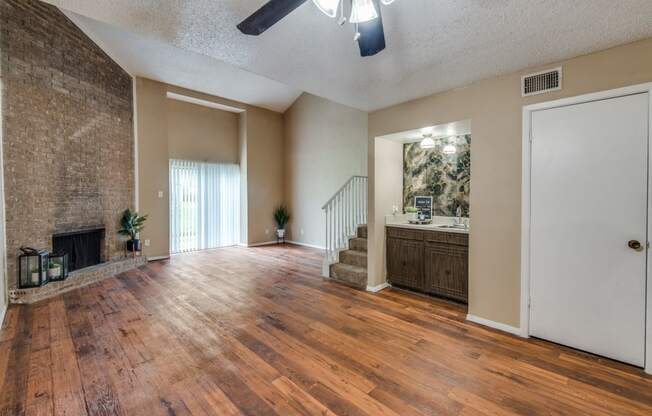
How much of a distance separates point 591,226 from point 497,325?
1.25 meters

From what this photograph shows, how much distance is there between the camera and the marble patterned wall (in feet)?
13.0

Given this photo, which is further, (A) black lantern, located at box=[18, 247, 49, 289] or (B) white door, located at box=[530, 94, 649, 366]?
(A) black lantern, located at box=[18, 247, 49, 289]

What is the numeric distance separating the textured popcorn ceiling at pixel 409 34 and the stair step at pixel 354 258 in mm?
2678

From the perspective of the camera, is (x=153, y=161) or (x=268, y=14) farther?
(x=153, y=161)

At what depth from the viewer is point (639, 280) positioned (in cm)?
219

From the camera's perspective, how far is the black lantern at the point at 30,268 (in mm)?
3533

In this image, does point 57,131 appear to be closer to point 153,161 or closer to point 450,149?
point 153,161

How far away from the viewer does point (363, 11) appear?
1448 mm

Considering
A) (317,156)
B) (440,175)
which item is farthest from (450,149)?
(317,156)

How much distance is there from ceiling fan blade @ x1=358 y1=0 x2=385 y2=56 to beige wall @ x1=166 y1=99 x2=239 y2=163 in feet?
18.9

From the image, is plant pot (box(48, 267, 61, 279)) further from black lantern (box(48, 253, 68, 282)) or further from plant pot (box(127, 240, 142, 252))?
plant pot (box(127, 240, 142, 252))

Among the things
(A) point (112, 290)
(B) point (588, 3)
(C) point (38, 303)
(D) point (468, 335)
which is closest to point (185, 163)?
(A) point (112, 290)

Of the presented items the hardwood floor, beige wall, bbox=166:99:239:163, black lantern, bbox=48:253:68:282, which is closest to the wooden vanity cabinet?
the hardwood floor

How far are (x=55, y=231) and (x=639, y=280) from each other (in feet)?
21.6
